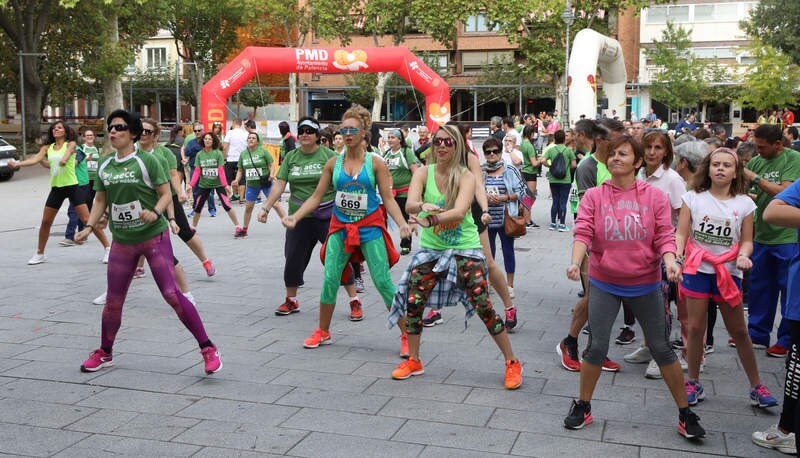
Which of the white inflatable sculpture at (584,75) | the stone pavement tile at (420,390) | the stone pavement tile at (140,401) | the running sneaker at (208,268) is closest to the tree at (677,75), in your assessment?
the white inflatable sculpture at (584,75)

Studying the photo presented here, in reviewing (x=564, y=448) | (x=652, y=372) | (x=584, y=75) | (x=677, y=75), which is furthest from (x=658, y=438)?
(x=677, y=75)

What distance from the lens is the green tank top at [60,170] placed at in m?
10.5

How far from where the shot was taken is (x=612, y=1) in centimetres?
4725

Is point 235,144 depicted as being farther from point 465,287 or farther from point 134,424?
point 134,424

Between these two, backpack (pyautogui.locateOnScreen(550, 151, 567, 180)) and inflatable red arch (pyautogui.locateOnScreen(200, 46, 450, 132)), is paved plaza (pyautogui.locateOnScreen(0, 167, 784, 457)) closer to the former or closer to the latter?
backpack (pyautogui.locateOnScreen(550, 151, 567, 180))

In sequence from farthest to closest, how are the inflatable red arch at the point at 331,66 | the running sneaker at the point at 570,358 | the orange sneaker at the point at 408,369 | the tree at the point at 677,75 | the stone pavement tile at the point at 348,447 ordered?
1. the tree at the point at 677,75
2. the inflatable red arch at the point at 331,66
3. the running sneaker at the point at 570,358
4. the orange sneaker at the point at 408,369
5. the stone pavement tile at the point at 348,447

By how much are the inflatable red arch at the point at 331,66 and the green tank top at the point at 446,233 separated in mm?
18525

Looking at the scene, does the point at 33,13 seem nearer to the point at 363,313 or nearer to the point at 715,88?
the point at 363,313

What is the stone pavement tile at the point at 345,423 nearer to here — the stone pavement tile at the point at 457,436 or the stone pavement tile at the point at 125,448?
the stone pavement tile at the point at 457,436

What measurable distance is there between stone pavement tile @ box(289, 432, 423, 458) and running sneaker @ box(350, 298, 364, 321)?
294cm

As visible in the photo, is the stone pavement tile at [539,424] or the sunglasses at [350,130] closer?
the stone pavement tile at [539,424]

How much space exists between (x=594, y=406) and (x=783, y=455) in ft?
3.53

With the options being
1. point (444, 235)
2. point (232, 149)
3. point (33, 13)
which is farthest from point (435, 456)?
point (33, 13)

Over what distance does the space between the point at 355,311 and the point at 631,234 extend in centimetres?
344
